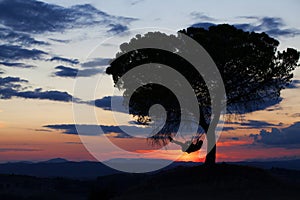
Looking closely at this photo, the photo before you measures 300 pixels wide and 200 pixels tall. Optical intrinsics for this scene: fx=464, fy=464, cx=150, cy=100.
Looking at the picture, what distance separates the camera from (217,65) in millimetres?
37281

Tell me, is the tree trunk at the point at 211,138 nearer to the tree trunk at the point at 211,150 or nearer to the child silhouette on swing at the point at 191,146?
the tree trunk at the point at 211,150

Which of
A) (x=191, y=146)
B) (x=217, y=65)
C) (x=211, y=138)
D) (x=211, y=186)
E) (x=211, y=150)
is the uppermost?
(x=217, y=65)

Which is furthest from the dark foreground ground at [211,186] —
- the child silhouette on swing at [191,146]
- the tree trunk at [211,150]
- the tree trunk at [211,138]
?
the child silhouette on swing at [191,146]

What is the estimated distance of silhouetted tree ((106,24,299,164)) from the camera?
36.9 meters

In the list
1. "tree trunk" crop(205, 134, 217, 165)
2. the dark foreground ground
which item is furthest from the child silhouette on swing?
the dark foreground ground

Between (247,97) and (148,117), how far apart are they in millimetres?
8643

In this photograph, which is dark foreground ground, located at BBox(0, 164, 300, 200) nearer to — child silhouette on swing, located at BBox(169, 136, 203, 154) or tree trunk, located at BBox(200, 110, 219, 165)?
tree trunk, located at BBox(200, 110, 219, 165)

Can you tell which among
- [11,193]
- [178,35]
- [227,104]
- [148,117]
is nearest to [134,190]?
[148,117]

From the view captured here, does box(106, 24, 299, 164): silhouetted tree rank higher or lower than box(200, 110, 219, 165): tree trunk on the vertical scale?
higher

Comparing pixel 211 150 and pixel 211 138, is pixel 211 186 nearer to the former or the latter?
pixel 211 150

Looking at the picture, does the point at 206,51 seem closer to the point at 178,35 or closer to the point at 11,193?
the point at 178,35

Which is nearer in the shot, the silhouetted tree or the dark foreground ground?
the dark foreground ground

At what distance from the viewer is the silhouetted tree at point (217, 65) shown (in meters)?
36.9

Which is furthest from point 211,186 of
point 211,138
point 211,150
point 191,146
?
point 211,138
